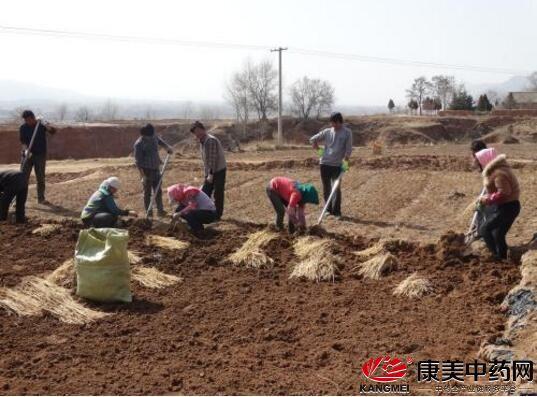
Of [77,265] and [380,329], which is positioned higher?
[77,265]

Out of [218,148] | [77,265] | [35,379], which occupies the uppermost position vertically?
[218,148]

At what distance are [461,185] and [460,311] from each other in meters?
7.49

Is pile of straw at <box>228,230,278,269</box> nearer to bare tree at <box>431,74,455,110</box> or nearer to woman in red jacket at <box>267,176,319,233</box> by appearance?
woman in red jacket at <box>267,176,319,233</box>

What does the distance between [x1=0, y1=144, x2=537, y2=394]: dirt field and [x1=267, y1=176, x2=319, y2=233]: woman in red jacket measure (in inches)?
17.0

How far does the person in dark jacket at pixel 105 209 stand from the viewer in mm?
7605

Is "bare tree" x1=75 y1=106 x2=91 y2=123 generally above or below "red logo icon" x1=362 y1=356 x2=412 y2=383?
above

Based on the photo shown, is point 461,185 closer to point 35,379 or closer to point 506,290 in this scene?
point 506,290

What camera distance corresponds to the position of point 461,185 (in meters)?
12.2

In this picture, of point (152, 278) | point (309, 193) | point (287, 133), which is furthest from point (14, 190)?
point (287, 133)

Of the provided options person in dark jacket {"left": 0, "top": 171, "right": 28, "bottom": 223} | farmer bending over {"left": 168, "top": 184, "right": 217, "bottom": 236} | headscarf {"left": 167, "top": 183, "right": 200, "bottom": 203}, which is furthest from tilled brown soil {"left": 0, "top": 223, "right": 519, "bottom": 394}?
person in dark jacket {"left": 0, "top": 171, "right": 28, "bottom": 223}

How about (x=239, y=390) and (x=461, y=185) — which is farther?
(x=461, y=185)

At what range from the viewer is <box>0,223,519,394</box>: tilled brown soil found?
13.0 ft

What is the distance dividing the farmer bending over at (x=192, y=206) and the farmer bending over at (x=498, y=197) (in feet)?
11.4

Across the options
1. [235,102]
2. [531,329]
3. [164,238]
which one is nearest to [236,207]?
[164,238]
